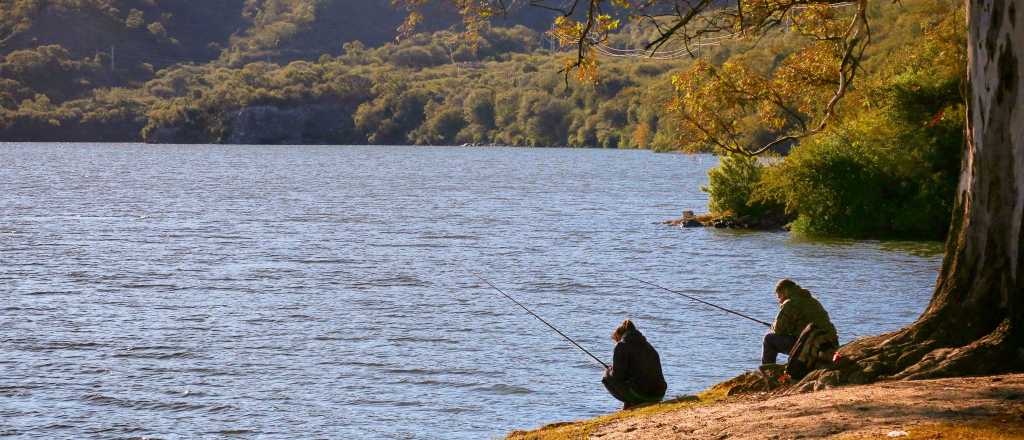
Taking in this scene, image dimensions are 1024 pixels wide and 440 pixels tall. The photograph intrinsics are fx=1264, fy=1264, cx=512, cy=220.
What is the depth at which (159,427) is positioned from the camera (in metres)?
18.0

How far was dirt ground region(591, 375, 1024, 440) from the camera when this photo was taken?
33.8ft

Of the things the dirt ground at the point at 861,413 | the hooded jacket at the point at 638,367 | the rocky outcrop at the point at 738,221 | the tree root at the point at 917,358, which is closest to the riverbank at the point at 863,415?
the dirt ground at the point at 861,413

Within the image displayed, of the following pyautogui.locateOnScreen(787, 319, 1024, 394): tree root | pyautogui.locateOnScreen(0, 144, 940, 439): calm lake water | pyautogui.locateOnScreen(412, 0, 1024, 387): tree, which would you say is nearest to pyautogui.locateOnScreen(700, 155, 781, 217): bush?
pyautogui.locateOnScreen(0, 144, 940, 439): calm lake water

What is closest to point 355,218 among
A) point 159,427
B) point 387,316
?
point 387,316

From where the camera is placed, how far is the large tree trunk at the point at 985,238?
458 inches

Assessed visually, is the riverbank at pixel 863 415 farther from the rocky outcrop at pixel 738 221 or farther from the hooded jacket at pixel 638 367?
the rocky outcrop at pixel 738 221

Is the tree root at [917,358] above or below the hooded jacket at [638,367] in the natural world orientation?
above

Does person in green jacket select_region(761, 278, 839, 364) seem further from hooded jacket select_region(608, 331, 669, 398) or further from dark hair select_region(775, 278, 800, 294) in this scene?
hooded jacket select_region(608, 331, 669, 398)

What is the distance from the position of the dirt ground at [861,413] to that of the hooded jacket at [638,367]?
7.92 ft

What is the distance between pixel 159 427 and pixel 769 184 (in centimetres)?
3539

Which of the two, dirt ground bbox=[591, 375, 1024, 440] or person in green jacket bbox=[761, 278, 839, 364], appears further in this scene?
person in green jacket bbox=[761, 278, 839, 364]

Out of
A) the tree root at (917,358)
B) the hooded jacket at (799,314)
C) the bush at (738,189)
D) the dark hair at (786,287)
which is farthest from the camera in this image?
the bush at (738,189)

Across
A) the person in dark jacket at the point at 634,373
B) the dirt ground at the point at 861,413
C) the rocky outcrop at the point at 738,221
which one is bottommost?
the rocky outcrop at the point at 738,221

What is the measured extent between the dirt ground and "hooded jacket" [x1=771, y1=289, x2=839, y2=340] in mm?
2616
